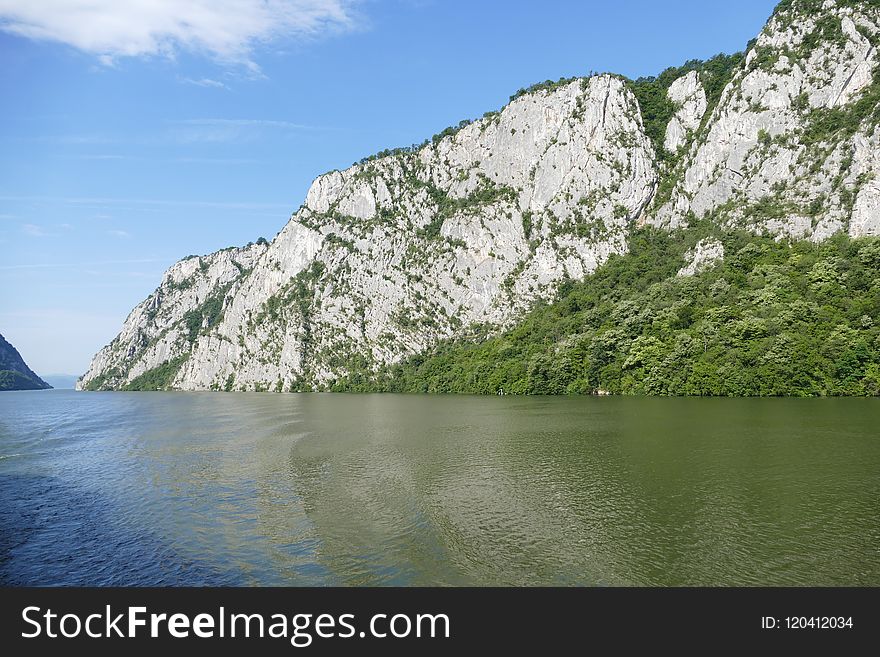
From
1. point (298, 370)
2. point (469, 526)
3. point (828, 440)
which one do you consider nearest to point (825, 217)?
point (828, 440)

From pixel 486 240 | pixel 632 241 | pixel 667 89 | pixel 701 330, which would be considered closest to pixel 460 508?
pixel 701 330

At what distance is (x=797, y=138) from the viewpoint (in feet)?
435

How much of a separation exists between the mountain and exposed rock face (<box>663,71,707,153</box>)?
2.02 ft

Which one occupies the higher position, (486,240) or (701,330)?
(486,240)

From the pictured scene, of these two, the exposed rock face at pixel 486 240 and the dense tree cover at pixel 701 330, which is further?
the exposed rock face at pixel 486 240

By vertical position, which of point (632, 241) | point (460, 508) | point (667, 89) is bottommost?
point (460, 508)

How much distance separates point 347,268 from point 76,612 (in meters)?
183

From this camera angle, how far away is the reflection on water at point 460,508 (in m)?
18.1

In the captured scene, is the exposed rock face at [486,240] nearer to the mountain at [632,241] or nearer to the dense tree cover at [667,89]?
the mountain at [632,241]

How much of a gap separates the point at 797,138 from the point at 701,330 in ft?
236

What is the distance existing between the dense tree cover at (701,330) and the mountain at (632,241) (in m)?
0.47

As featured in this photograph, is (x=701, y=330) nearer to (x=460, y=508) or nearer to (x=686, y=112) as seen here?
(x=460, y=508)

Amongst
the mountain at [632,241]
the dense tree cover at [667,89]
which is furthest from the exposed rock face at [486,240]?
the dense tree cover at [667,89]

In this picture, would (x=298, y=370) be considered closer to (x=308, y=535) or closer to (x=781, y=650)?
(x=308, y=535)
